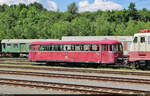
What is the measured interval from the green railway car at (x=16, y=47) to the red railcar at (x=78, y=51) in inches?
543

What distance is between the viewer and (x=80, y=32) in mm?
54031

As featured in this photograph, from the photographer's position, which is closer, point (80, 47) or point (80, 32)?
point (80, 47)

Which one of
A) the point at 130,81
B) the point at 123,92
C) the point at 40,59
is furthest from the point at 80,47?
the point at 123,92

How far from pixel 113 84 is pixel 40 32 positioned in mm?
43488

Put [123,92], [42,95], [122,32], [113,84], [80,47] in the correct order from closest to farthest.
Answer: [42,95] < [123,92] < [113,84] < [80,47] < [122,32]

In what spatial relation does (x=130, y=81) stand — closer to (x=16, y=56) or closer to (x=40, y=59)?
(x=40, y=59)

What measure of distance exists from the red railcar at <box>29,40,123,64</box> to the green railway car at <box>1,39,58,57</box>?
1379cm

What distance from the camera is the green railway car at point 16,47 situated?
1630 inches

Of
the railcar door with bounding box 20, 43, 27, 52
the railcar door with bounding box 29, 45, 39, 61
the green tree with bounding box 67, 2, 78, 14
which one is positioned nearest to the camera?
the railcar door with bounding box 29, 45, 39, 61

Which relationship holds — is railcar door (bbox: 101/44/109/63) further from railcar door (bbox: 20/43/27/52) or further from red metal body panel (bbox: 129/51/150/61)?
railcar door (bbox: 20/43/27/52)

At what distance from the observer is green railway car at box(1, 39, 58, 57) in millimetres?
41406

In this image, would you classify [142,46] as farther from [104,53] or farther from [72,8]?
[72,8]

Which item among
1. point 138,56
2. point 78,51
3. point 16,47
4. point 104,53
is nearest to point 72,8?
point 16,47

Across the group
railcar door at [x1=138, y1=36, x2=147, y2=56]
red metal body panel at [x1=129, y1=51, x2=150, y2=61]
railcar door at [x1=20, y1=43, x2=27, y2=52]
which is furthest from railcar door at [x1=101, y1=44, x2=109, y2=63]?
railcar door at [x1=20, y1=43, x2=27, y2=52]
